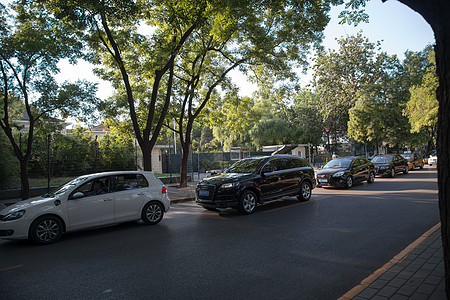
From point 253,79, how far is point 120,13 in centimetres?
1053

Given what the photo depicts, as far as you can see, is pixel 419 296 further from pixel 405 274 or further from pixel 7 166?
pixel 7 166

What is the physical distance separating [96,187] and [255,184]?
4561 mm

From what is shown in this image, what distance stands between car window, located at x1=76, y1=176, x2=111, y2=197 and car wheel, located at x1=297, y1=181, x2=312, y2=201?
6737mm

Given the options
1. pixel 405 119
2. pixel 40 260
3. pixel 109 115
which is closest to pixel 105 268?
pixel 40 260

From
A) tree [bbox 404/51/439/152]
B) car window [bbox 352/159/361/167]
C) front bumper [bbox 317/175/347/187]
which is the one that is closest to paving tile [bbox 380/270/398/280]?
front bumper [bbox 317/175/347/187]

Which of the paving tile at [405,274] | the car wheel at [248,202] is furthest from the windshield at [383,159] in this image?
the paving tile at [405,274]

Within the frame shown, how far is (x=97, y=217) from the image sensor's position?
7.45 m

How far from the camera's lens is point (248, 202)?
30.1 ft

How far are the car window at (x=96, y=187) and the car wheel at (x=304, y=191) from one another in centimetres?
674

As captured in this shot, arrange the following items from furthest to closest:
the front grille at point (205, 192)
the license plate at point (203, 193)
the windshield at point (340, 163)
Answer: the windshield at point (340, 163)
the license plate at point (203, 193)
the front grille at point (205, 192)

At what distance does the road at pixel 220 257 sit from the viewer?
4.04 m

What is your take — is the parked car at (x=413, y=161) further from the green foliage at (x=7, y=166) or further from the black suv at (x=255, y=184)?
the green foliage at (x=7, y=166)

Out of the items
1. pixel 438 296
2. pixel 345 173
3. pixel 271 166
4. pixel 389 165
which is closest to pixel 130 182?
pixel 271 166

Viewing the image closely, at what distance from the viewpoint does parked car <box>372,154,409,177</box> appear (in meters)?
19.9
